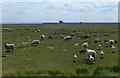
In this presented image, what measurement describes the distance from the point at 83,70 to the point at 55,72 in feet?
8.46

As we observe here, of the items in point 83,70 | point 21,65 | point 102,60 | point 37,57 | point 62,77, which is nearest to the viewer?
point 62,77

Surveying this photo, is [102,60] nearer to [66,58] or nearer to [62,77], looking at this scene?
[66,58]

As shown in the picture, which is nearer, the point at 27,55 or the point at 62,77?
the point at 62,77

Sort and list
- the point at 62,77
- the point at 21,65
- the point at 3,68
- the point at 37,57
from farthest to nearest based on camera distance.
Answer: the point at 37,57 < the point at 21,65 < the point at 3,68 < the point at 62,77

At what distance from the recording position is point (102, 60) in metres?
24.9

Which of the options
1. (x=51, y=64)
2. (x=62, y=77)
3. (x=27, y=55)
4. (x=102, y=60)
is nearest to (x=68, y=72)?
(x=62, y=77)

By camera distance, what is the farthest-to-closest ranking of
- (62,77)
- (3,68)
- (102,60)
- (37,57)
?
(37,57) → (102,60) → (3,68) → (62,77)

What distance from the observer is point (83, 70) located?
18422 millimetres

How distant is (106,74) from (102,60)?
7810 mm

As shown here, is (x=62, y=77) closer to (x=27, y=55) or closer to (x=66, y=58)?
(x=66, y=58)

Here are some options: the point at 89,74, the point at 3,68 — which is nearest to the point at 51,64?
the point at 3,68

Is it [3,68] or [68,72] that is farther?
[3,68]

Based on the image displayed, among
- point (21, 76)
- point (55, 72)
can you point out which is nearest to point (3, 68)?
point (21, 76)

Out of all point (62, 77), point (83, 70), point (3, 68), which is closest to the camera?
point (62, 77)
